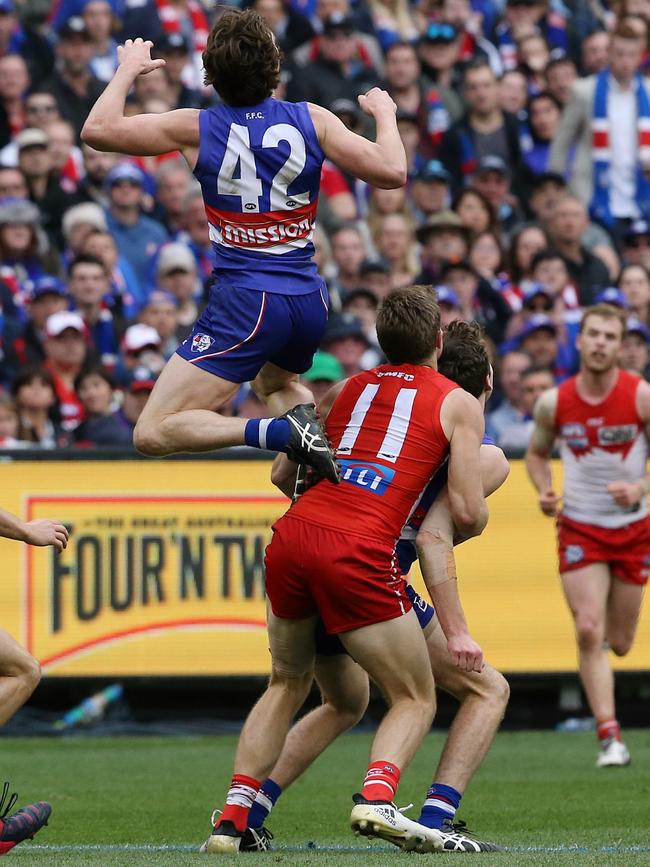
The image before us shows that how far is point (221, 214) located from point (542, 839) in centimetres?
295

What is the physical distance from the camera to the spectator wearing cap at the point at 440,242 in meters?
16.3

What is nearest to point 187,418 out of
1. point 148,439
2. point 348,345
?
point 148,439

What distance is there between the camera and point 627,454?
37.0ft

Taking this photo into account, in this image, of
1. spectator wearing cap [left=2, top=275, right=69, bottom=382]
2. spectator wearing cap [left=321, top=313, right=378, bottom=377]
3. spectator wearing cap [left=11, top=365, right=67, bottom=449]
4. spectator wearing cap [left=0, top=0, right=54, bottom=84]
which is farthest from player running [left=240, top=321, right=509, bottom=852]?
spectator wearing cap [left=0, top=0, right=54, bottom=84]

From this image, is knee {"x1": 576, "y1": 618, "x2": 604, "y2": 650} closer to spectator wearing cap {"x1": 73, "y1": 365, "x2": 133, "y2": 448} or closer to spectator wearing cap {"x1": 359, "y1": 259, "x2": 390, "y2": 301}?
spectator wearing cap {"x1": 73, "y1": 365, "x2": 133, "y2": 448}

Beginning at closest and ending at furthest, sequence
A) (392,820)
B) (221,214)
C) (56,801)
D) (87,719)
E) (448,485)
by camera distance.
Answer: (392,820), (448,485), (221,214), (56,801), (87,719)

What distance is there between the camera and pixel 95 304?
14.8 m

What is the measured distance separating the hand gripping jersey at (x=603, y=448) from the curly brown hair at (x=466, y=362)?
375 cm

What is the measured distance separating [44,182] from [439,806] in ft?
32.0

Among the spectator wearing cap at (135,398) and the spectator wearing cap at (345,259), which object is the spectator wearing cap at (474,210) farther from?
the spectator wearing cap at (135,398)

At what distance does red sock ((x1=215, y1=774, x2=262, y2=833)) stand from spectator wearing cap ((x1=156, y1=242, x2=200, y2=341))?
8.26 metres

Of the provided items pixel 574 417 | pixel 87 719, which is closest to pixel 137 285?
pixel 87 719

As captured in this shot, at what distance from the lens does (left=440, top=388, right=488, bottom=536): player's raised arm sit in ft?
23.0

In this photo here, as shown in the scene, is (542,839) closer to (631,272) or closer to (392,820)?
(392,820)
